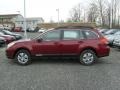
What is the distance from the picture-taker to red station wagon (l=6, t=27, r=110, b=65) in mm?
9859

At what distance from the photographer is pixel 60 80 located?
7297 mm

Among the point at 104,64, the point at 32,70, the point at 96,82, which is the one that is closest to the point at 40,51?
the point at 32,70

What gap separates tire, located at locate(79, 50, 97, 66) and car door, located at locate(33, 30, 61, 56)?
1068mm

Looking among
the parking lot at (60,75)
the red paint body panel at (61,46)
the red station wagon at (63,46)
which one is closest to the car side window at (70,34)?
the red station wagon at (63,46)

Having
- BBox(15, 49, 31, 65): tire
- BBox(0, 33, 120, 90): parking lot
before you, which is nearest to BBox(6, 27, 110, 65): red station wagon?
BBox(15, 49, 31, 65): tire

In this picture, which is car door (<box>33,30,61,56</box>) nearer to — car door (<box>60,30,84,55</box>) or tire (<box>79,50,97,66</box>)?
car door (<box>60,30,84,55</box>)

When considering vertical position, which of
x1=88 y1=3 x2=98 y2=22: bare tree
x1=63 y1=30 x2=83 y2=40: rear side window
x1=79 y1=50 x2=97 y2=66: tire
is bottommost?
x1=79 y1=50 x2=97 y2=66: tire

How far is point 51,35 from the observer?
10000 millimetres

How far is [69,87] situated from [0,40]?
12.0 m

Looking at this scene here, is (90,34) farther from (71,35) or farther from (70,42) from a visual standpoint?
(70,42)

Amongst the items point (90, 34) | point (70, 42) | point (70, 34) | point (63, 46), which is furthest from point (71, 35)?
point (90, 34)

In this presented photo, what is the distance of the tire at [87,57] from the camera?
9.89 meters

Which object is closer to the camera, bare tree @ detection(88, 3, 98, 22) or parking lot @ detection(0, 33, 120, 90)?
parking lot @ detection(0, 33, 120, 90)

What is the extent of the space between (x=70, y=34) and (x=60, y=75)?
258cm
